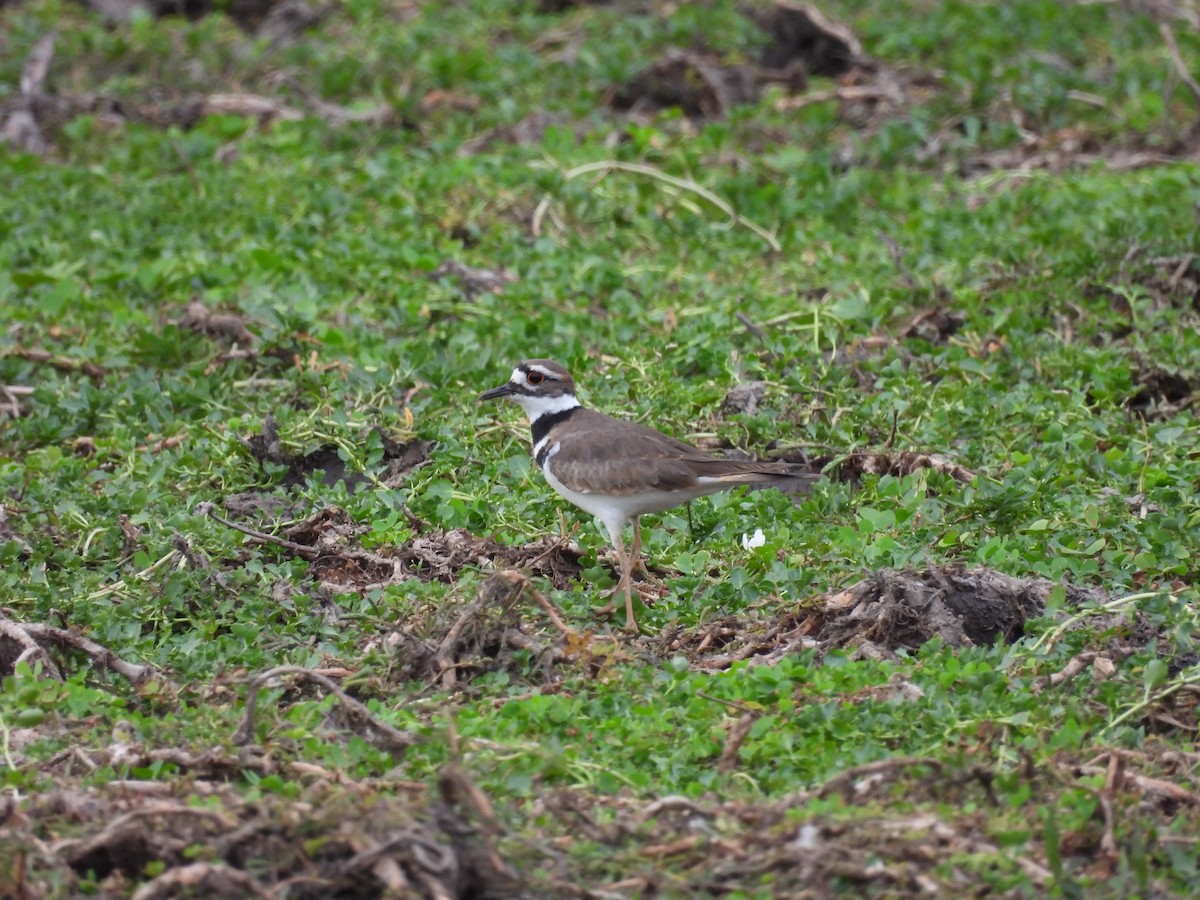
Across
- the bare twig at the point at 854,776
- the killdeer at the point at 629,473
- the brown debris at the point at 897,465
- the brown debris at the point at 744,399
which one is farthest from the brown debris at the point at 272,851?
the brown debris at the point at 744,399

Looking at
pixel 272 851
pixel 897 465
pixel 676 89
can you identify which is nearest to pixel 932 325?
pixel 897 465

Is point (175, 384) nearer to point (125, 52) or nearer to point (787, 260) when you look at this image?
point (787, 260)

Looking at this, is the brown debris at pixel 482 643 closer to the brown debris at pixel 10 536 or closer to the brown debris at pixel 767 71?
the brown debris at pixel 10 536

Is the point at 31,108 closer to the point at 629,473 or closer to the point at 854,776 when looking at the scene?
the point at 629,473

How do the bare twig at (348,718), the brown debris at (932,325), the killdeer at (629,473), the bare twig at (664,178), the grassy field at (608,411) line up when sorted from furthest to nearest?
the bare twig at (664,178)
the brown debris at (932,325)
the killdeer at (629,473)
the bare twig at (348,718)
the grassy field at (608,411)

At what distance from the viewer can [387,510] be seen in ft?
26.1

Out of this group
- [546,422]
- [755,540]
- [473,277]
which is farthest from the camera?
[473,277]

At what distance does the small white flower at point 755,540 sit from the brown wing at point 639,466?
32 centimetres

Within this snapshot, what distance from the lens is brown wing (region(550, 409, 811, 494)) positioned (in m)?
7.19

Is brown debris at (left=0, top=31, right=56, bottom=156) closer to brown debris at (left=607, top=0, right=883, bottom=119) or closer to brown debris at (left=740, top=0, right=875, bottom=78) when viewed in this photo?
brown debris at (left=607, top=0, right=883, bottom=119)

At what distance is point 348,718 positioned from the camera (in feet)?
19.7

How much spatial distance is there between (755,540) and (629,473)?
74cm

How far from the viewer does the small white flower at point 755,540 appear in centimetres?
753

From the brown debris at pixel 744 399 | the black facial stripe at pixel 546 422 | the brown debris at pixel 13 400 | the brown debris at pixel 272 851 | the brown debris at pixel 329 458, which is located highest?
the brown debris at pixel 272 851
